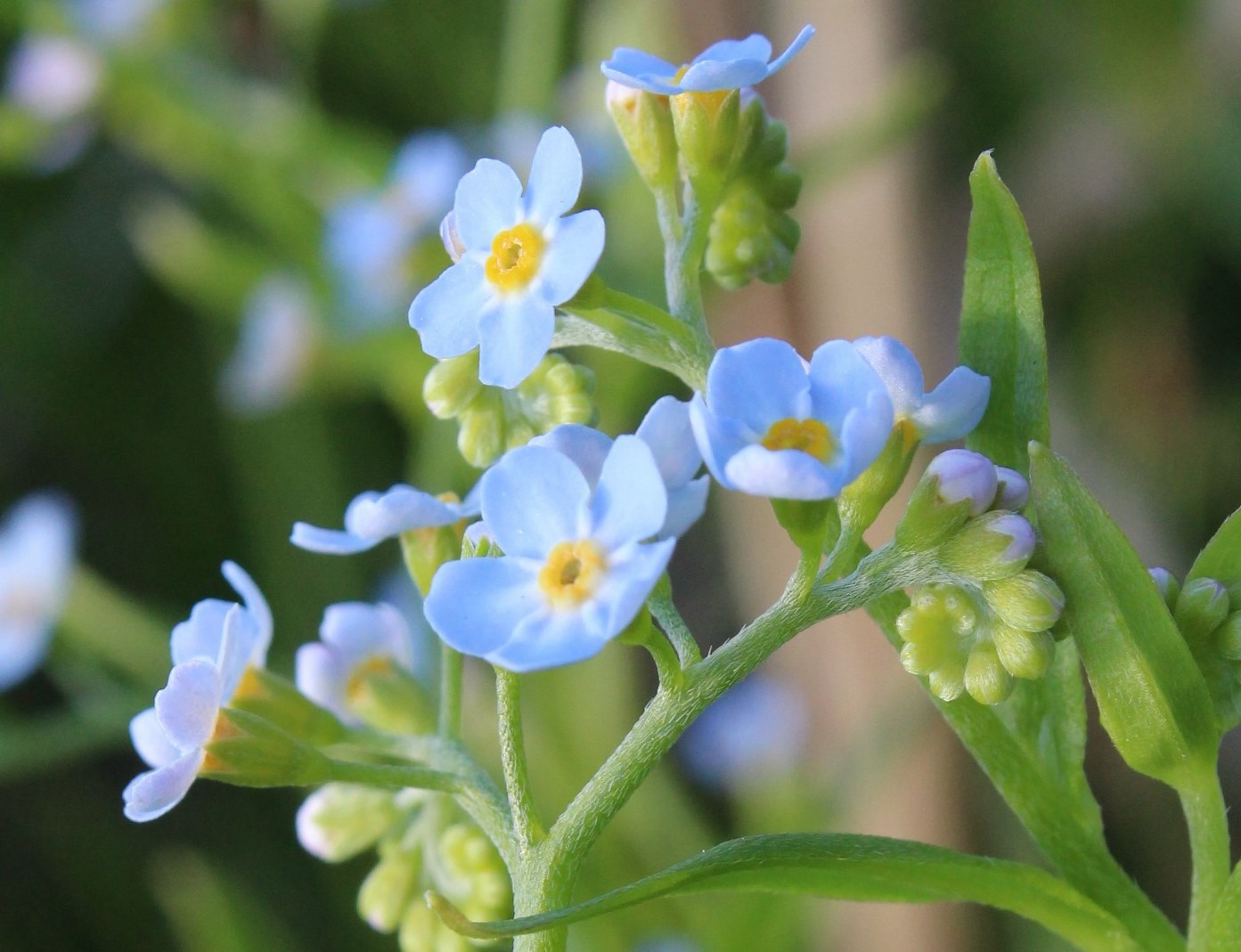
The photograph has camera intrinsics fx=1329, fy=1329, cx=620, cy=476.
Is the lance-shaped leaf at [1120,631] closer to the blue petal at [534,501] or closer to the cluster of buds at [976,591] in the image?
the cluster of buds at [976,591]

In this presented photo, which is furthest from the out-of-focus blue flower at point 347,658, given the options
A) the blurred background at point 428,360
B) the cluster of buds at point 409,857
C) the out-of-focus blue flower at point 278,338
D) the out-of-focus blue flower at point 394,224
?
the out-of-focus blue flower at point 278,338

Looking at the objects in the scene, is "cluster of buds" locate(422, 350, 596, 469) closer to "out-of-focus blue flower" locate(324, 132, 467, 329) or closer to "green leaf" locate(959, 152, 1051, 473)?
"green leaf" locate(959, 152, 1051, 473)

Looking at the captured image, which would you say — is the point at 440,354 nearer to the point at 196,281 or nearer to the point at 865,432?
the point at 865,432

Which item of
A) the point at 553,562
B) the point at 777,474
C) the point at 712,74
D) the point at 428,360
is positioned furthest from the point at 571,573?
the point at 428,360

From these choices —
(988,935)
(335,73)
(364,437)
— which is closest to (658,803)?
(988,935)

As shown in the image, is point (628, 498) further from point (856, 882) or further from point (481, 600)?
point (856, 882)

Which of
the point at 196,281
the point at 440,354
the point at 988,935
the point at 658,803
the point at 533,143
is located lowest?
the point at 988,935
